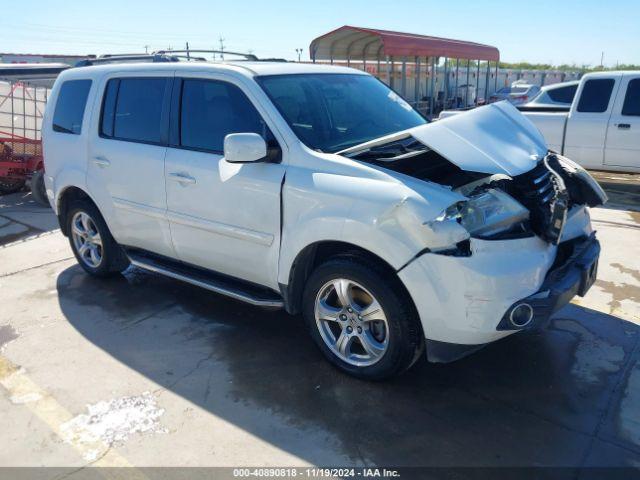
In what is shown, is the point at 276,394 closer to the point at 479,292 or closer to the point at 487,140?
the point at 479,292

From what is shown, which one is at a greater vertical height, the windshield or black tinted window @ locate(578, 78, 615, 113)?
black tinted window @ locate(578, 78, 615, 113)

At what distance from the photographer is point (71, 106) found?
16.5 feet

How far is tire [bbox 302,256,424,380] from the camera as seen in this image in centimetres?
310

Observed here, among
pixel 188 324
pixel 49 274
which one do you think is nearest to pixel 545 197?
pixel 188 324

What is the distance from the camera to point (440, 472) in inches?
105

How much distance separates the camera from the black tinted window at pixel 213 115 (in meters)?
3.75

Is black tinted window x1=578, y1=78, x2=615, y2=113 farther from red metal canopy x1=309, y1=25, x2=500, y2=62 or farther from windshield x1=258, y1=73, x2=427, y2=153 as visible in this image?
red metal canopy x1=309, y1=25, x2=500, y2=62

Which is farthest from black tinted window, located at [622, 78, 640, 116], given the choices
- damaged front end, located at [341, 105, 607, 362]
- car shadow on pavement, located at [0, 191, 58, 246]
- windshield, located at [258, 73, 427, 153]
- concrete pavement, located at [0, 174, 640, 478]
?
car shadow on pavement, located at [0, 191, 58, 246]

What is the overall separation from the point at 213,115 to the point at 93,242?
200 centimetres

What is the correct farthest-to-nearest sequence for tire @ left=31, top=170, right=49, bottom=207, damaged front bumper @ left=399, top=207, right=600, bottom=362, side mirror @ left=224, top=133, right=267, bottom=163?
tire @ left=31, top=170, right=49, bottom=207, side mirror @ left=224, top=133, right=267, bottom=163, damaged front bumper @ left=399, top=207, right=600, bottom=362

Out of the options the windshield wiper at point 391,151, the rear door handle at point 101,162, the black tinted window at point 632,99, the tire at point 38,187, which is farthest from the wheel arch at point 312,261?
the black tinted window at point 632,99

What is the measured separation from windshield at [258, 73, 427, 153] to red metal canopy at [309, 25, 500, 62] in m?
10.5

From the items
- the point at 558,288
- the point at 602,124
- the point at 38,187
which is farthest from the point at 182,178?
the point at 602,124

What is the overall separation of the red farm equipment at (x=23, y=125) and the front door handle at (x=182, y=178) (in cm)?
529
